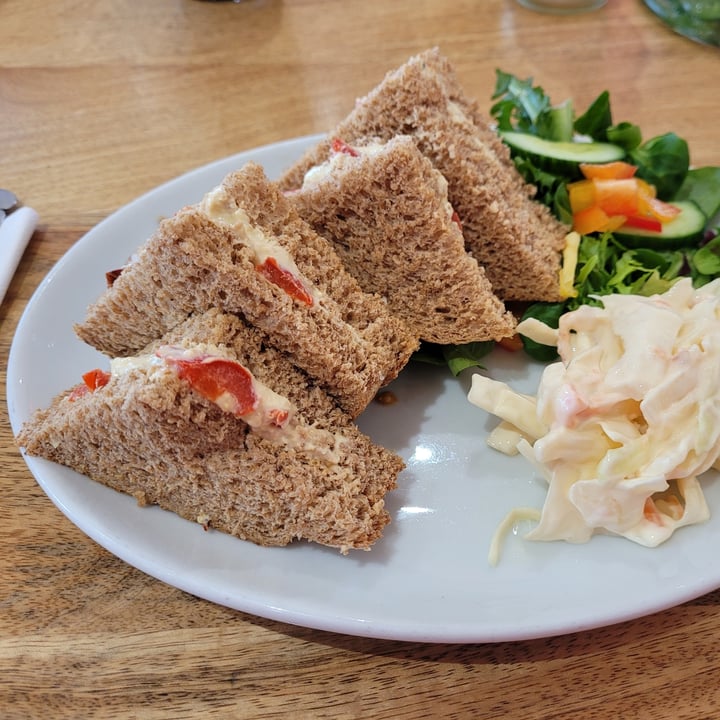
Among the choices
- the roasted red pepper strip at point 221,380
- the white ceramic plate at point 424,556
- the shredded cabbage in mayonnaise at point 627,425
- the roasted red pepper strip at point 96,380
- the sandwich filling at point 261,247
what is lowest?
the white ceramic plate at point 424,556

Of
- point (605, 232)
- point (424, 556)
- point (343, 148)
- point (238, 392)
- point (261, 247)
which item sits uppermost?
point (343, 148)

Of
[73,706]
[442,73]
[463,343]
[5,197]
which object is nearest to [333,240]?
[463,343]

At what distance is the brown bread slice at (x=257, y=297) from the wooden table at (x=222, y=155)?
2.72ft

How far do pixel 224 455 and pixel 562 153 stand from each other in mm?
2365

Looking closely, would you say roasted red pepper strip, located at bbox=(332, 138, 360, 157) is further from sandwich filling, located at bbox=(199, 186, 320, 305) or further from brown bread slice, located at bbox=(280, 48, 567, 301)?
sandwich filling, located at bbox=(199, 186, 320, 305)

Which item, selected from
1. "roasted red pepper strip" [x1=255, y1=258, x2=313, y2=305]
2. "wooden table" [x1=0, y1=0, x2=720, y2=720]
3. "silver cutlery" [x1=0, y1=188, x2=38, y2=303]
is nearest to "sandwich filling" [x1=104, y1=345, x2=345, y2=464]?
"roasted red pepper strip" [x1=255, y1=258, x2=313, y2=305]

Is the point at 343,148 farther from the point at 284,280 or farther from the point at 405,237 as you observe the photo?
the point at 284,280

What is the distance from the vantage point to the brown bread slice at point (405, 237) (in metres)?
2.56

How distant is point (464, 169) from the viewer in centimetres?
286

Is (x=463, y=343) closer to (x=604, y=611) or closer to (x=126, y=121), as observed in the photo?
(x=604, y=611)

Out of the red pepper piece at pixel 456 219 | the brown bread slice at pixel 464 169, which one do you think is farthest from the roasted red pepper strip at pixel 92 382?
the red pepper piece at pixel 456 219

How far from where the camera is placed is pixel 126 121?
466 cm

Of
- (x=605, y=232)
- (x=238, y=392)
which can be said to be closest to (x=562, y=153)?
(x=605, y=232)

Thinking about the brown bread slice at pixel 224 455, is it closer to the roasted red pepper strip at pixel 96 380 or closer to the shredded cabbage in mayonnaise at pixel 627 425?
the roasted red pepper strip at pixel 96 380
